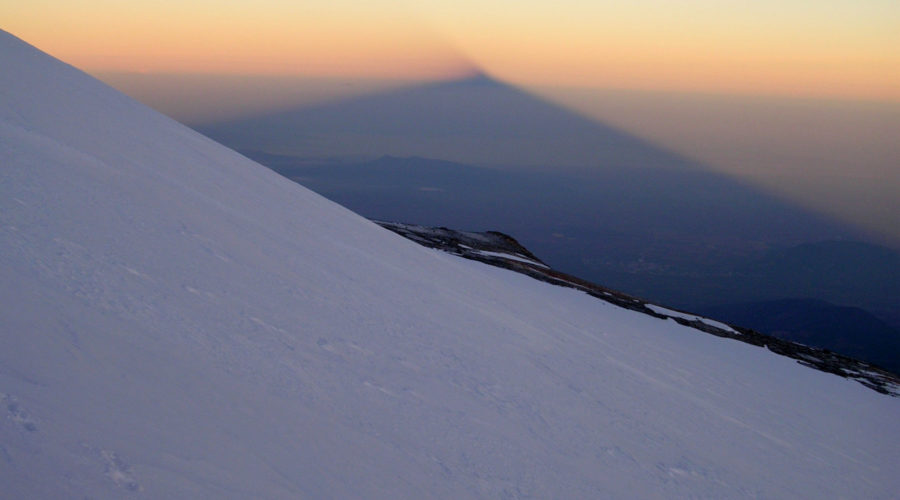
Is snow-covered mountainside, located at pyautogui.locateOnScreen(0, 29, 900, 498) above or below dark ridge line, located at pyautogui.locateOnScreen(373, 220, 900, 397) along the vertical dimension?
below

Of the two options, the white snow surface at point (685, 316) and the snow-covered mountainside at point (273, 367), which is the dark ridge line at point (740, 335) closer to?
the white snow surface at point (685, 316)

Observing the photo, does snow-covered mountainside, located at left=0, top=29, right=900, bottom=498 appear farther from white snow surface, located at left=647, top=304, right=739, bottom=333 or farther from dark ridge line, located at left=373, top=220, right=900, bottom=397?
white snow surface, located at left=647, top=304, right=739, bottom=333

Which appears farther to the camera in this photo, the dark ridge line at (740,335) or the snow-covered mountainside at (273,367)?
the dark ridge line at (740,335)

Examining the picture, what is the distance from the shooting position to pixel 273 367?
573cm

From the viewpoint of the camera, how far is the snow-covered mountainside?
4.19 meters

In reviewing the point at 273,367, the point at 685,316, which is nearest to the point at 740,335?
the point at 685,316

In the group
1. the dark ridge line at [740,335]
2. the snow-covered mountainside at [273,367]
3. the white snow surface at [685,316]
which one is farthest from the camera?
the white snow surface at [685,316]

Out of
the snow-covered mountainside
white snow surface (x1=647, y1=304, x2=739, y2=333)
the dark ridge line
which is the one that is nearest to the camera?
the snow-covered mountainside

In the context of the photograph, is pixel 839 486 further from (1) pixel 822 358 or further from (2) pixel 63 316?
(1) pixel 822 358

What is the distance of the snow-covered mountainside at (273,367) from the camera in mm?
4191

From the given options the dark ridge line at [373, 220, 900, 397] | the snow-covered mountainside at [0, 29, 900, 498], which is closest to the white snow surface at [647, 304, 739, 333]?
the dark ridge line at [373, 220, 900, 397]

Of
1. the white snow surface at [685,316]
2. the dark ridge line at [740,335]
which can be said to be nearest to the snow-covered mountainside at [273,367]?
the dark ridge line at [740,335]

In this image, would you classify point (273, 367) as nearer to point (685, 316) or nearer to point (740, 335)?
point (685, 316)

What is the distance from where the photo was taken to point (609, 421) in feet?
27.6
